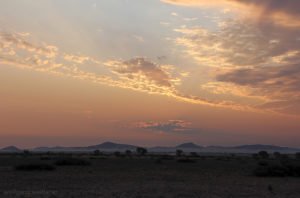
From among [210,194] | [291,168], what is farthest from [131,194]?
[291,168]

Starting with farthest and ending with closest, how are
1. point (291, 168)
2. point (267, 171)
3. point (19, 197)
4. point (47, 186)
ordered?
point (291, 168) → point (267, 171) → point (47, 186) → point (19, 197)

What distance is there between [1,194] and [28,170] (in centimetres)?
2140

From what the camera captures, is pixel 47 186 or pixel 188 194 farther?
pixel 47 186

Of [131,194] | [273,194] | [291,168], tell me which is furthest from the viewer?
[291,168]

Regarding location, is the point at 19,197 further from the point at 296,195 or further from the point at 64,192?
the point at 296,195

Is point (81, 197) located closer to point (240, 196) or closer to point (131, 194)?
point (131, 194)

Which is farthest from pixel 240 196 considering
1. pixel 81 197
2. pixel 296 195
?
pixel 81 197

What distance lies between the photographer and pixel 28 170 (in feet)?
144

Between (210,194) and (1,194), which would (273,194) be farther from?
(1,194)

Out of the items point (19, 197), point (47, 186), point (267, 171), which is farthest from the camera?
point (267, 171)

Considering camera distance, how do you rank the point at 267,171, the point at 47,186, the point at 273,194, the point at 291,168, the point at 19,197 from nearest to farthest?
1. the point at 19,197
2. the point at 273,194
3. the point at 47,186
4. the point at 267,171
5. the point at 291,168

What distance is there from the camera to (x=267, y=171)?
42.3 meters

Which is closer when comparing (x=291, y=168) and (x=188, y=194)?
(x=188, y=194)

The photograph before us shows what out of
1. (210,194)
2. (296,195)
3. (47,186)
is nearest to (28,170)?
(47,186)
